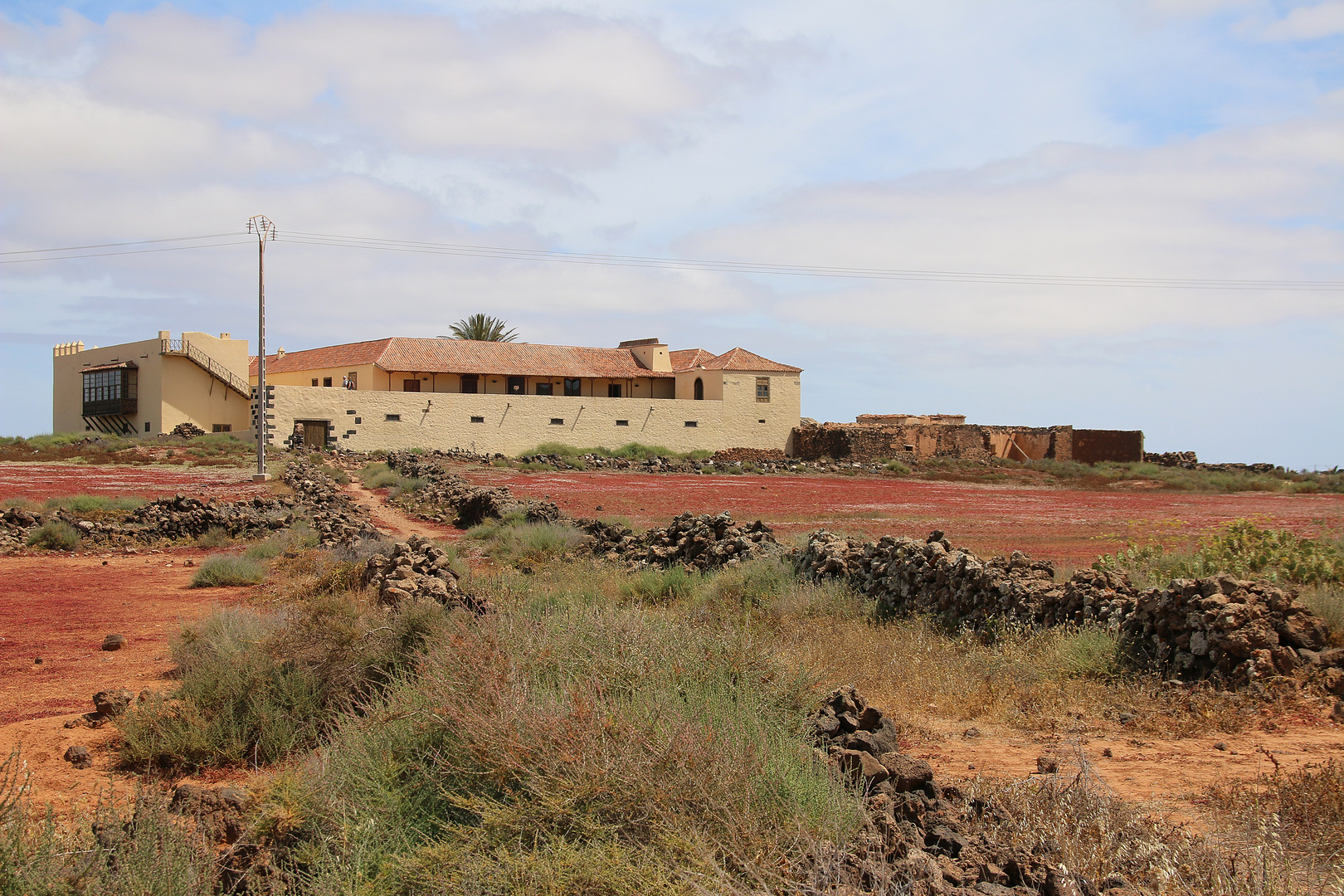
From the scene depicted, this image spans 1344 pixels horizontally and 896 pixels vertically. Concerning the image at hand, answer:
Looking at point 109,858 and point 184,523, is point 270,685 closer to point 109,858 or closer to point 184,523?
point 109,858

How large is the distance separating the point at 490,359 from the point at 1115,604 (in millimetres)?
46300

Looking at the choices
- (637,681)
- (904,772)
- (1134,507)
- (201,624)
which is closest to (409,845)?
(637,681)

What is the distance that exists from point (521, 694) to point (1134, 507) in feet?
79.7

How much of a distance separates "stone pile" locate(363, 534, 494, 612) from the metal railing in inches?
1631

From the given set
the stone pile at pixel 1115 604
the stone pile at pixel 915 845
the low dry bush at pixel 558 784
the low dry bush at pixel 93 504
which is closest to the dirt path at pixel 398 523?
the low dry bush at pixel 93 504

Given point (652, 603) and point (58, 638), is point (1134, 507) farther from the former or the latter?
point (58, 638)

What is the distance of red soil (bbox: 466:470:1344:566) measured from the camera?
15672 mm

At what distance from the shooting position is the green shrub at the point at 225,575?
1127 cm

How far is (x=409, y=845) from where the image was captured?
333 cm

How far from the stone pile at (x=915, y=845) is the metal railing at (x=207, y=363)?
48.0 m

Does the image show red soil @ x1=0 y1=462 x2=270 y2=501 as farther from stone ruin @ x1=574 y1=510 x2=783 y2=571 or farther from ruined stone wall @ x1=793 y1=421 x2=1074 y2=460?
ruined stone wall @ x1=793 y1=421 x2=1074 y2=460

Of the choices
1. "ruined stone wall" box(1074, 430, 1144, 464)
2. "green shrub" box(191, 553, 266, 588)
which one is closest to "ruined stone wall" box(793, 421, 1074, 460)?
"ruined stone wall" box(1074, 430, 1144, 464)

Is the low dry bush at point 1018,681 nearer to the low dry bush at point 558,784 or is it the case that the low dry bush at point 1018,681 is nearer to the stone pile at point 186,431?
the low dry bush at point 558,784

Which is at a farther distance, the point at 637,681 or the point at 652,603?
the point at 652,603
